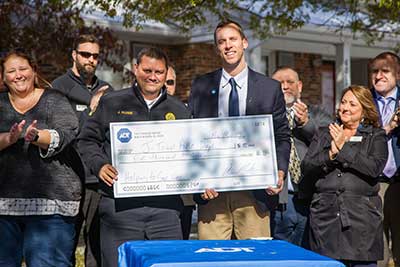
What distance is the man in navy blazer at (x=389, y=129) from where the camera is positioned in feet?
21.0

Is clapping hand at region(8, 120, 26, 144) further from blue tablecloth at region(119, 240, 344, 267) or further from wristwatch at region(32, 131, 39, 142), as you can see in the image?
blue tablecloth at region(119, 240, 344, 267)

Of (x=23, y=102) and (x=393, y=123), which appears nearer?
(x=23, y=102)

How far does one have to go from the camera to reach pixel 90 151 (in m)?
5.38

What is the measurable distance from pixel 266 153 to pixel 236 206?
1.61 ft

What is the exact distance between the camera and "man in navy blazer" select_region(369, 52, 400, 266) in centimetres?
639

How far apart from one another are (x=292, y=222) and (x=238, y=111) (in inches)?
58.9

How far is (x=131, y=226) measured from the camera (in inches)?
207

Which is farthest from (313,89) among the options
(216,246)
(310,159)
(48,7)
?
(216,246)

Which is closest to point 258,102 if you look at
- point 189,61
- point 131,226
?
point 131,226

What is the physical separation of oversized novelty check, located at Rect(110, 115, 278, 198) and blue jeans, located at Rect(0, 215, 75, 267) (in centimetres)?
70

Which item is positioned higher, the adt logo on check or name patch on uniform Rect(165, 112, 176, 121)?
name patch on uniform Rect(165, 112, 176, 121)

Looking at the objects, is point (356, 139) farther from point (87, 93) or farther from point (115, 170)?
point (87, 93)

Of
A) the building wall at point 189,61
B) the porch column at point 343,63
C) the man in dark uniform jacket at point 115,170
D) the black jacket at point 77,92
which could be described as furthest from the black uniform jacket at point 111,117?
the porch column at point 343,63

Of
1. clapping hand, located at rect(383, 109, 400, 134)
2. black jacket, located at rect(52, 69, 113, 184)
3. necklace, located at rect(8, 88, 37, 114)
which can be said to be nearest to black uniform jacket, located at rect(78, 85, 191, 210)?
necklace, located at rect(8, 88, 37, 114)
